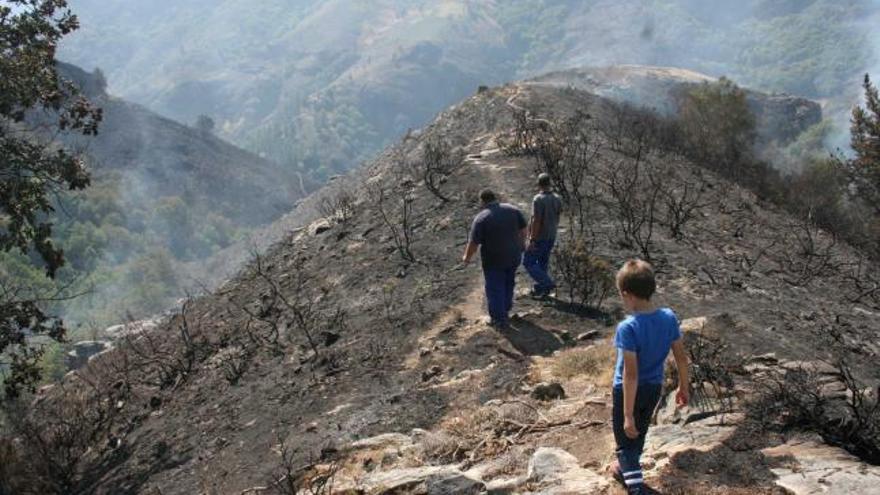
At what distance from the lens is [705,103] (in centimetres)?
3556

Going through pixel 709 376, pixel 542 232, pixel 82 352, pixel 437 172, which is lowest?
pixel 82 352

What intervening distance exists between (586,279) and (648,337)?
187 inches

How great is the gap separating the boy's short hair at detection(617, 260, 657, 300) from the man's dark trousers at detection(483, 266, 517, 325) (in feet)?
12.8

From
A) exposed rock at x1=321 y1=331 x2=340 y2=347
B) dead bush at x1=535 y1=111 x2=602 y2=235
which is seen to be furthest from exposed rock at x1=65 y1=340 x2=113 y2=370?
exposed rock at x1=321 y1=331 x2=340 y2=347

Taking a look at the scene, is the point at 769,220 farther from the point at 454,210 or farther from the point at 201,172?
the point at 201,172

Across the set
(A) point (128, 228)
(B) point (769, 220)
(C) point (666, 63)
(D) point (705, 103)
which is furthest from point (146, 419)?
(C) point (666, 63)

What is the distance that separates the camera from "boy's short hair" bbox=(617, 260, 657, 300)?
4.10 metres

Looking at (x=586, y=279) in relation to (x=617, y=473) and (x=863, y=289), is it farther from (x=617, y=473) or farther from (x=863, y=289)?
(x=863, y=289)

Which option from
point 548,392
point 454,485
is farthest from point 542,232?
point 454,485

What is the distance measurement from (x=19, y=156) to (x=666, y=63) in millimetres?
192649

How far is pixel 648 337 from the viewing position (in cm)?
419

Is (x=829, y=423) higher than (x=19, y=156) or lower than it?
lower

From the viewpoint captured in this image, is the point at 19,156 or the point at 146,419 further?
the point at 146,419

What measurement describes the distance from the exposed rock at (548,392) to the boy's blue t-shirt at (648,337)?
2.08 m
